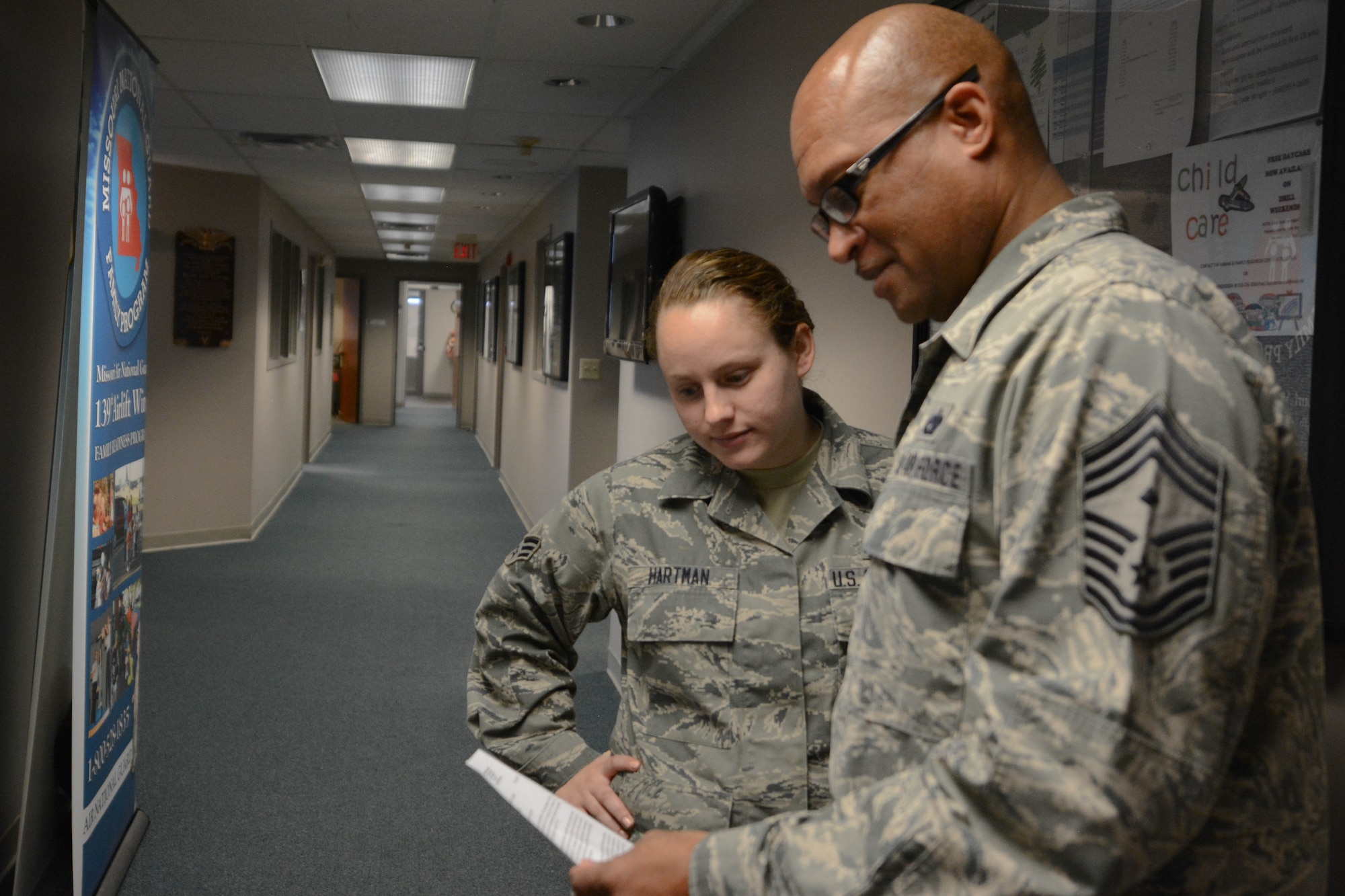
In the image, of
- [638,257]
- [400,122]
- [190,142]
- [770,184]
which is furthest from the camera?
[190,142]

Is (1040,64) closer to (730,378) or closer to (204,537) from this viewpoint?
(730,378)

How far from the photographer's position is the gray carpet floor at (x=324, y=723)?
286 centimetres

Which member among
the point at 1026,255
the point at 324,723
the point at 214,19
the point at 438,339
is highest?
the point at 214,19

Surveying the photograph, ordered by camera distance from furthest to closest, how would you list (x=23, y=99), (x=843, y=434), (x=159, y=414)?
(x=159, y=414) → (x=23, y=99) → (x=843, y=434)

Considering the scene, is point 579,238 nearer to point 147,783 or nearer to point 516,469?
point 516,469

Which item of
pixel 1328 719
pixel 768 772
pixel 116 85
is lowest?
pixel 768 772

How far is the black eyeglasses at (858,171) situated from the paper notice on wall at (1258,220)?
22.3 inches

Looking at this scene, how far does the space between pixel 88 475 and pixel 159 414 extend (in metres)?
4.88

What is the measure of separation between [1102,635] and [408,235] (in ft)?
37.5

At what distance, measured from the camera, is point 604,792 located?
1.34 m

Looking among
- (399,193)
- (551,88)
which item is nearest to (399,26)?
(551,88)

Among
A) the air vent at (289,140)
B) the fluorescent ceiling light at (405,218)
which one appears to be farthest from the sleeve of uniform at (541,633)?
the fluorescent ceiling light at (405,218)

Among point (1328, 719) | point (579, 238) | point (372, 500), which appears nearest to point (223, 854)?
point (1328, 719)

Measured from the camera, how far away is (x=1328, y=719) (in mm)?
1229
